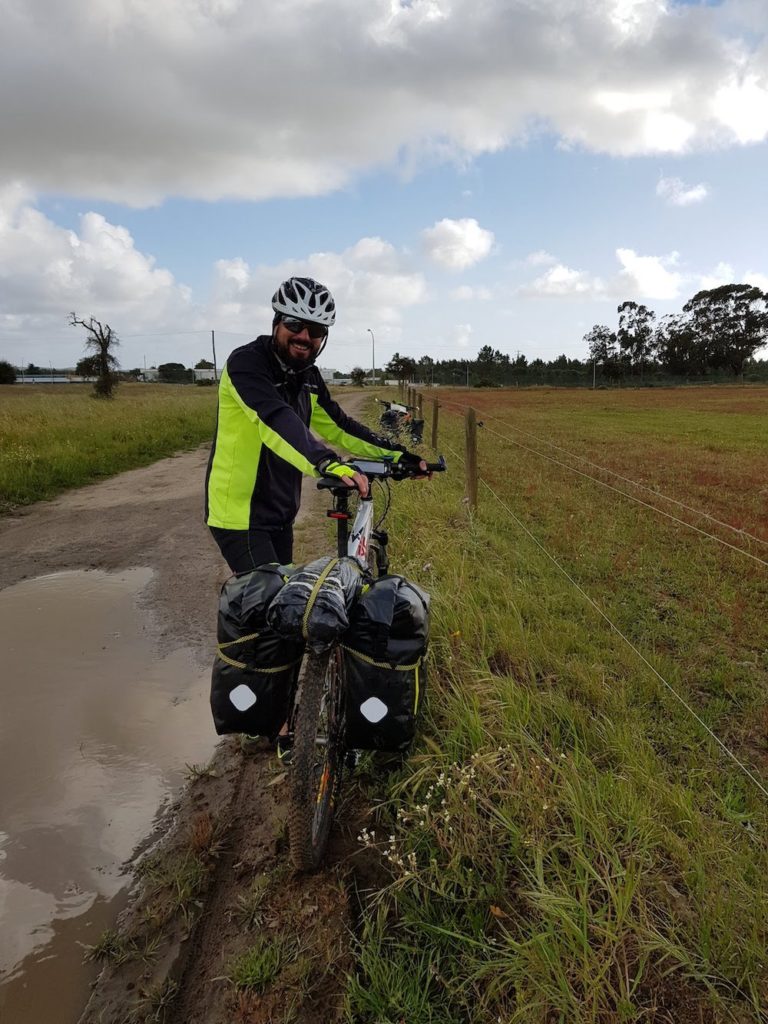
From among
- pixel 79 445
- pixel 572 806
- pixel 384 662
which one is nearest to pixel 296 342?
pixel 384 662

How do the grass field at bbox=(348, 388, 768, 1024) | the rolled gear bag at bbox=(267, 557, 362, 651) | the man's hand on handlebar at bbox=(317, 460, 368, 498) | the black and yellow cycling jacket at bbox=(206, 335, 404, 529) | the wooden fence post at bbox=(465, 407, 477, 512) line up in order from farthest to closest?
1. the wooden fence post at bbox=(465, 407, 477, 512)
2. the black and yellow cycling jacket at bbox=(206, 335, 404, 529)
3. the man's hand on handlebar at bbox=(317, 460, 368, 498)
4. the rolled gear bag at bbox=(267, 557, 362, 651)
5. the grass field at bbox=(348, 388, 768, 1024)

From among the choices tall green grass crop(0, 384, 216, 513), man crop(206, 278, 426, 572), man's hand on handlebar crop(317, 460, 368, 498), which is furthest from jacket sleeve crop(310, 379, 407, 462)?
tall green grass crop(0, 384, 216, 513)

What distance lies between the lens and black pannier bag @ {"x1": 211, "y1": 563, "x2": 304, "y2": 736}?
6.29 ft

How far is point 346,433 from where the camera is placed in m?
3.21

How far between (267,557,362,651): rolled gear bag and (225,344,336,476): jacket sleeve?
49cm

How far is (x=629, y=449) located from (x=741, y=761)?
13.0 metres

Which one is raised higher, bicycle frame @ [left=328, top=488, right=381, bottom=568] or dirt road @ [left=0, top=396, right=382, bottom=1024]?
bicycle frame @ [left=328, top=488, right=381, bottom=568]

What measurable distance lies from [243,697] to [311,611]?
45cm

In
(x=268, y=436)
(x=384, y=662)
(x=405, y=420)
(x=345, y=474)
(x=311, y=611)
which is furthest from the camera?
(x=405, y=420)

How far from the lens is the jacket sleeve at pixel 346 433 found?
3.09m

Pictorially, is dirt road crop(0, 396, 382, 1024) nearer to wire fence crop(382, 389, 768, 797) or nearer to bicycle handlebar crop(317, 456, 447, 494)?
bicycle handlebar crop(317, 456, 447, 494)

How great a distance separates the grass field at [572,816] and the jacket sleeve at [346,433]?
1.22 m

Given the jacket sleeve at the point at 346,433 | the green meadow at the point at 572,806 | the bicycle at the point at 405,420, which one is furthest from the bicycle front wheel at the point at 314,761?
the bicycle at the point at 405,420

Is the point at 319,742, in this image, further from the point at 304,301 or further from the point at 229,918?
the point at 304,301
